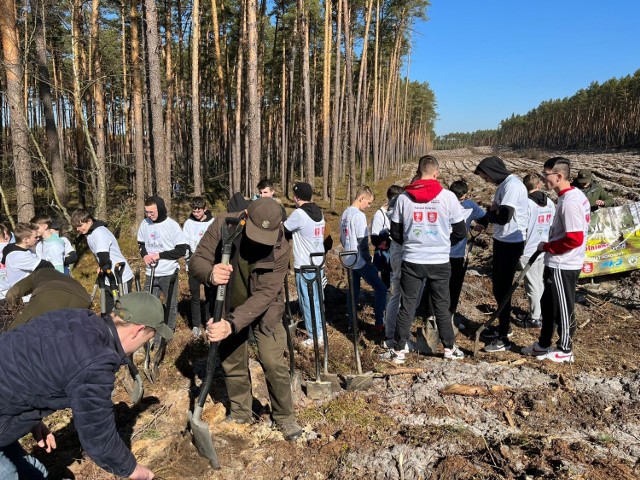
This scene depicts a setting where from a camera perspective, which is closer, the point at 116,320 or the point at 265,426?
the point at 116,320

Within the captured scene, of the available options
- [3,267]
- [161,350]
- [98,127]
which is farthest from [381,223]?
[98,127]

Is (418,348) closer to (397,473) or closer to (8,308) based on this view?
(397,473)

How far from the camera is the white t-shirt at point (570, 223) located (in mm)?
4676

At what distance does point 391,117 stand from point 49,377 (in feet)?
116

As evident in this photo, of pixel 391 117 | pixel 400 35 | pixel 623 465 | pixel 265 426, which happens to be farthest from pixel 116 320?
pixel 391 117

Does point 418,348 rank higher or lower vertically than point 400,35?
lower

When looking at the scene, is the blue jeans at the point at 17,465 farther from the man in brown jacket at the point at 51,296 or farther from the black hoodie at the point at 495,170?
the black hoodie at the point at 495,170

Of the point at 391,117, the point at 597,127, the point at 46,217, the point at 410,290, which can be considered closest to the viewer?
the point at 410,290

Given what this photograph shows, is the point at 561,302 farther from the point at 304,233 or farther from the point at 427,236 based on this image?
the point at 304,233

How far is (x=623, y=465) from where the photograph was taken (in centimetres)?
321

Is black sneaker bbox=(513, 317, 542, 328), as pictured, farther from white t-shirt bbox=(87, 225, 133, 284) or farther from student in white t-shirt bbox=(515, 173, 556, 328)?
white t-shirt bbox=(87, 225, 133, 284)

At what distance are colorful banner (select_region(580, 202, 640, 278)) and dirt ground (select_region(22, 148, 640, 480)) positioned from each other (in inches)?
109

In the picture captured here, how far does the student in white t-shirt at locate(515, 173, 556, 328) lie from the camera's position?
604 cm

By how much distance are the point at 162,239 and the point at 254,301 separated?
3027mm
